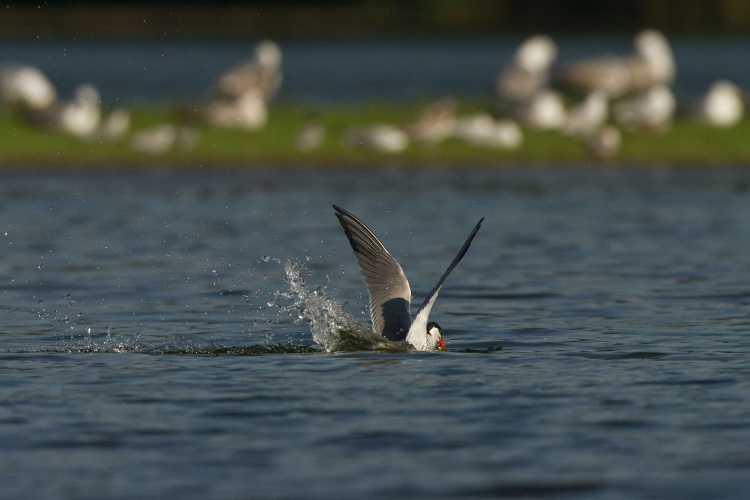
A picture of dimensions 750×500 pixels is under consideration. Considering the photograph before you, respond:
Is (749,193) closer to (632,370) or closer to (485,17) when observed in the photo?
(632,370)

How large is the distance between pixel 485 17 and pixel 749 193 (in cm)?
5413

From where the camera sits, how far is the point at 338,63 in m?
52.2

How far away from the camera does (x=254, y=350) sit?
1009cm

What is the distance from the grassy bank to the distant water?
29.7 feet

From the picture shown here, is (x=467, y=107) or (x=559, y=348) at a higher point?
(x=467, y=107)

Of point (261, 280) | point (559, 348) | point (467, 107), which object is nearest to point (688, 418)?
point (559, 348)

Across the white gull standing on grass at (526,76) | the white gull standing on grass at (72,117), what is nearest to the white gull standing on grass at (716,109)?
the white gull standing on grass at (526,76)

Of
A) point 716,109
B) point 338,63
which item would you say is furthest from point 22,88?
point 338,63

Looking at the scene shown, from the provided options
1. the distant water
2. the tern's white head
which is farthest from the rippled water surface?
the distant water

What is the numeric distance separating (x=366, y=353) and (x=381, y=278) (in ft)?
1.94

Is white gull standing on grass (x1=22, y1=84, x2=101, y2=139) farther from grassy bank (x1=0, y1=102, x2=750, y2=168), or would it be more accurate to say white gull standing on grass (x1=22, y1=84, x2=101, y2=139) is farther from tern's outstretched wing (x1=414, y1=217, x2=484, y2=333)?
tern's outstretched wing (x1=414, y1=217, x2=484, y2=333)

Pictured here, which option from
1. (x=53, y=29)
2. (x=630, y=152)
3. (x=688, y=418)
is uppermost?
(x=53, y=29)

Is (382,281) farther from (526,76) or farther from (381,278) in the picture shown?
(526,76)

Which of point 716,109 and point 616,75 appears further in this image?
point 616,75
